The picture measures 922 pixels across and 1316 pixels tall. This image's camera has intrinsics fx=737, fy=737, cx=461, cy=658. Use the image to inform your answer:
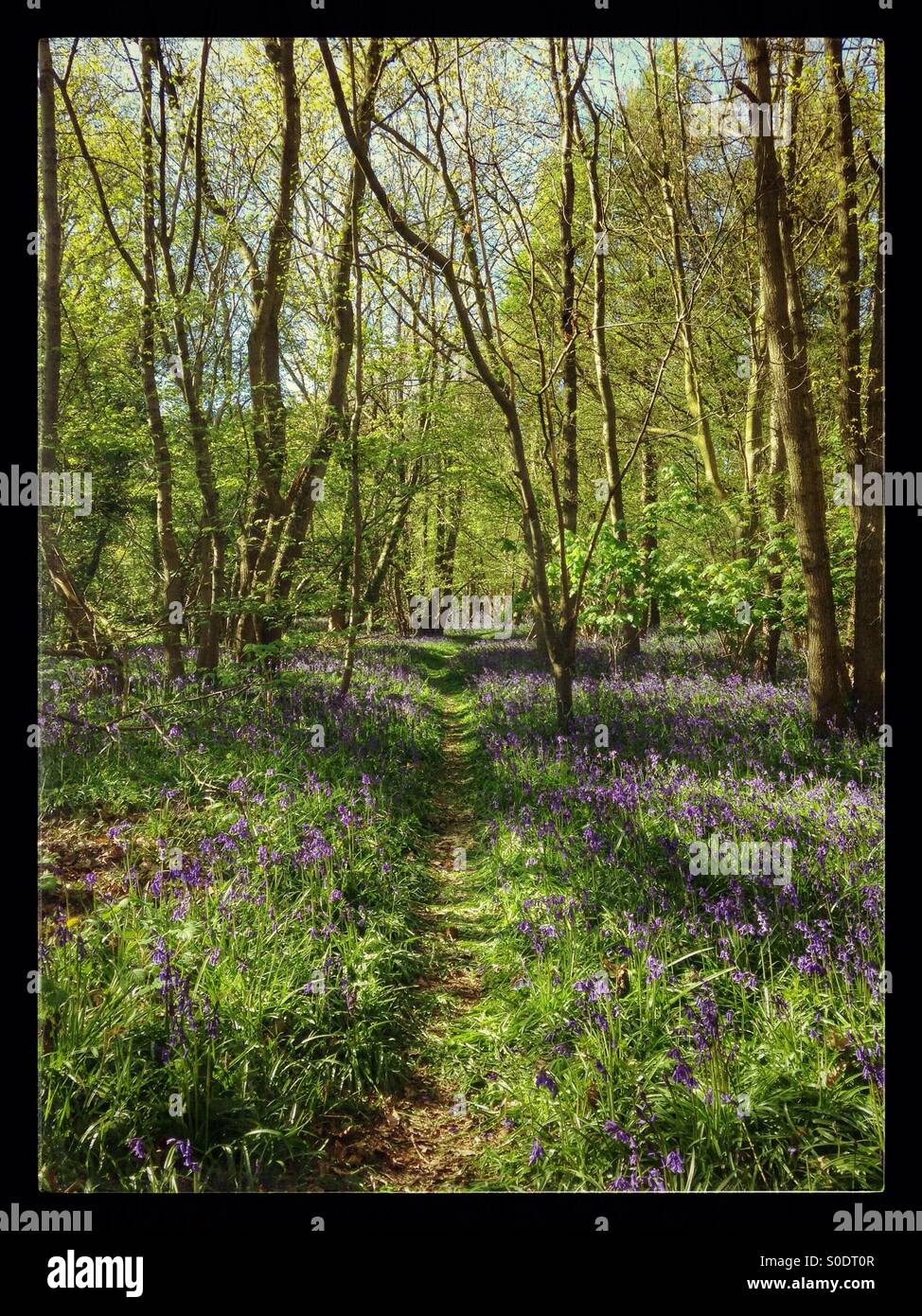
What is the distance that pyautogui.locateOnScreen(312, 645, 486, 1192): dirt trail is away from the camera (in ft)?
8.77

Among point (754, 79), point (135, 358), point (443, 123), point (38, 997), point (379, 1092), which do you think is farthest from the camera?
point (135, 358)

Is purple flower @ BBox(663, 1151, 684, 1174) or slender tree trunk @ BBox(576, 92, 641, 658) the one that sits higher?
slender tree trunk @ BBox(576, 92, 641, 658)

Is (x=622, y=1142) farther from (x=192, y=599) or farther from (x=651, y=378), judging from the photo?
(x=651, y=378)

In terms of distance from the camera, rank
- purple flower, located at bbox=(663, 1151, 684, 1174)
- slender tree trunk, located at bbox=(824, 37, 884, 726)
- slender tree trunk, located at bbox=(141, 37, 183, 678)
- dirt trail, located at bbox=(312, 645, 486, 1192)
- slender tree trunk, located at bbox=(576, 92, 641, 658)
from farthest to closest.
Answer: slender tree trunk, located at bbox=(141, 37, 183, 678), slender tree trunk, located at bbox=(576, 92, 641, 658), slender tree trunk, located at bbox=(824, 37, 884, 726), dirt trail, located at bbox=(312, 645, 486, 1192), purple flower, located at bbox=(663, 1151, 684, 1174)

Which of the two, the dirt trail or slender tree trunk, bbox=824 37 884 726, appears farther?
slender tree trunk, bbox=824 37 884 726

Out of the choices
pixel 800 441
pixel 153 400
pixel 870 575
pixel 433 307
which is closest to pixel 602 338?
pixel 800 441

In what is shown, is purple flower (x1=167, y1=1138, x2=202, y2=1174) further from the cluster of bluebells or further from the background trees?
the background trees

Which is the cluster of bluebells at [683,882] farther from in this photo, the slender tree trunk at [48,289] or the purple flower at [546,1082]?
the slender tree trunk at [48,289]

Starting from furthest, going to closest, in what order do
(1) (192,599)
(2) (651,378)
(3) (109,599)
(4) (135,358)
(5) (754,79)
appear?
(2) (651,378) → (1) (192,599) → (4) (135,358) → (3) (109,599) → (5) (754,79)

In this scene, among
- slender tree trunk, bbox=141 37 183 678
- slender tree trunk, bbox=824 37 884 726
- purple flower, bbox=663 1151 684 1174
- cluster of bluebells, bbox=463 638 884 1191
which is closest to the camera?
purple flower, bbox=663 1151 684 1174

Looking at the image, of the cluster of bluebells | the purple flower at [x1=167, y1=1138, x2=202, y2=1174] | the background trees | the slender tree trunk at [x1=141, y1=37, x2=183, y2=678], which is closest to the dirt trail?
the cluster of bluebells
